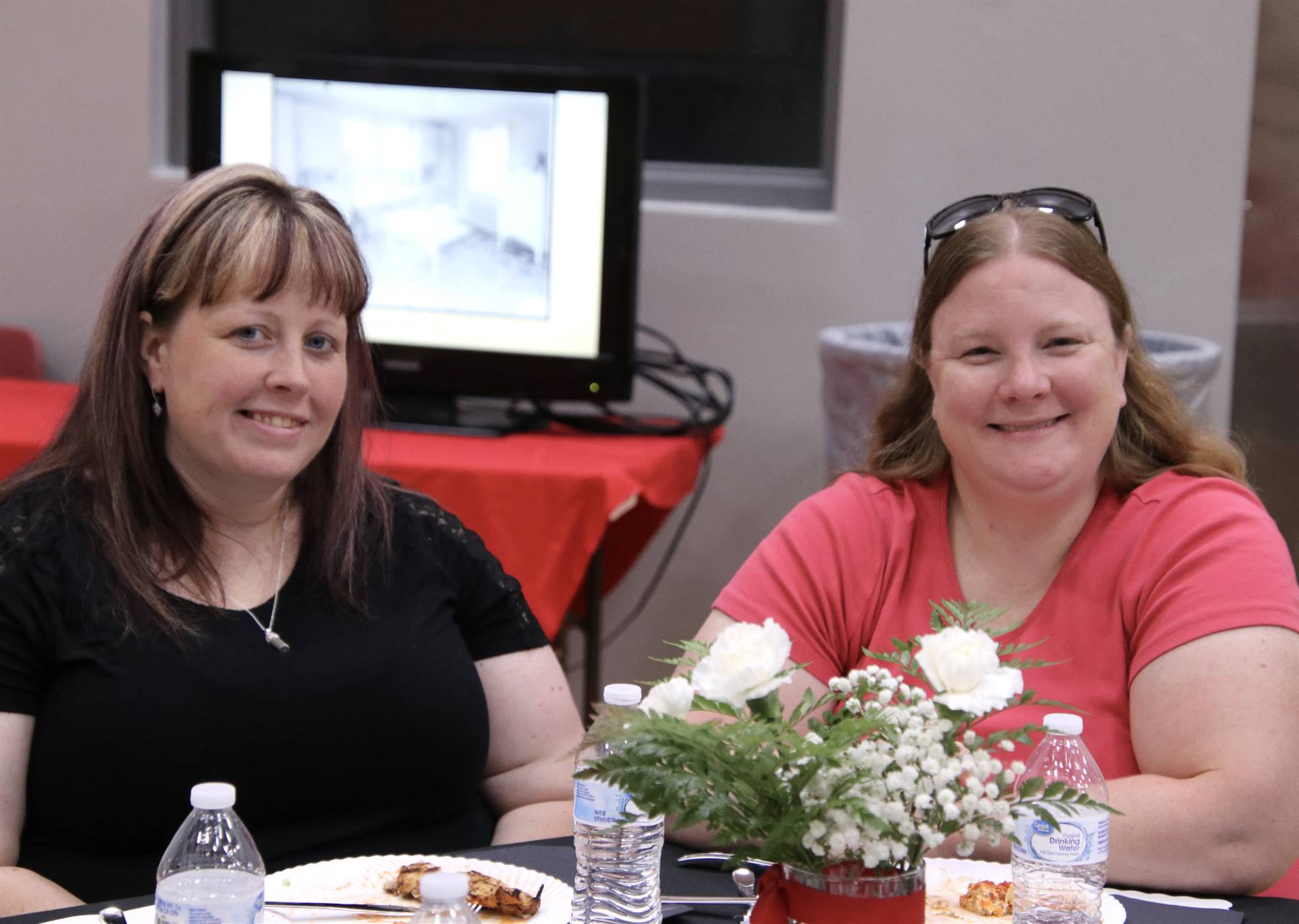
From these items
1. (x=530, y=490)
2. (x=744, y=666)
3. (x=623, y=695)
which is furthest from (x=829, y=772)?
(x=530, y=490)

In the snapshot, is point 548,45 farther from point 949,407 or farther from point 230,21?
point 949,407

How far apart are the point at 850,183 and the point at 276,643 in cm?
200

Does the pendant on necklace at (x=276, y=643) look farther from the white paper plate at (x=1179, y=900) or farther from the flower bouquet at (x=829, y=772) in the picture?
the white paper plate at (x=1179, y=900)

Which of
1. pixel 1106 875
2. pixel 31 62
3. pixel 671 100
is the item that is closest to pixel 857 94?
pixel 671 100

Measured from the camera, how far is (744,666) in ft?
3.09

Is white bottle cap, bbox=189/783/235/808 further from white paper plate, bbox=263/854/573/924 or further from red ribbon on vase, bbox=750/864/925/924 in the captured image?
red ribbon on vase, bbox=750/864/925/924

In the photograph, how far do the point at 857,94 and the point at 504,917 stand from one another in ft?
7.93

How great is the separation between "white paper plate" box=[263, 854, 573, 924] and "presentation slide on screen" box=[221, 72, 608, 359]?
1760 mm

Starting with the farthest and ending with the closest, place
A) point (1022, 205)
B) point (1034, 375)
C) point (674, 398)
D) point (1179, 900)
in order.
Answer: point (674, 398), point (1022, 205), point (1034, 375), point (1179, 900)

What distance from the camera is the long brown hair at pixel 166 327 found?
167 centimetres

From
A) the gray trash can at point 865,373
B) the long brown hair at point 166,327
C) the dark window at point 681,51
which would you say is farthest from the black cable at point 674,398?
Result: the long brown hair at point 166,327

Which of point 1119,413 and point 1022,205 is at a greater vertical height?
point 1022,205

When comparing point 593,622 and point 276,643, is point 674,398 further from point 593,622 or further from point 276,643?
point 276,643

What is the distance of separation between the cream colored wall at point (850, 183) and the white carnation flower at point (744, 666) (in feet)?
7.24
